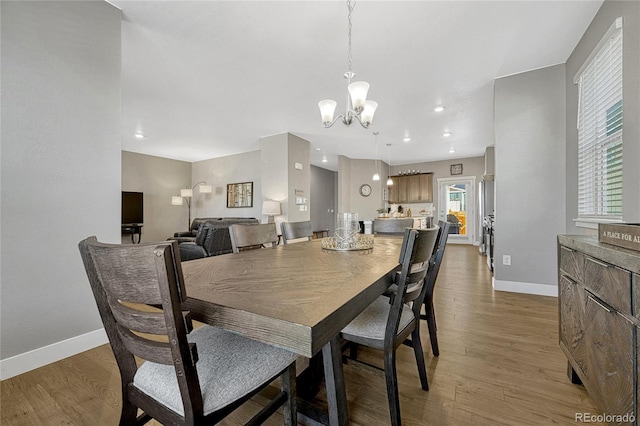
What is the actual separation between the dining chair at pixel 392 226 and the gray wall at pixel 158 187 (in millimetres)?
6304

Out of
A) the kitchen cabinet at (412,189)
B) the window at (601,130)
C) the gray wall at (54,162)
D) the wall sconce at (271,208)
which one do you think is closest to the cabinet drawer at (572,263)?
the window at (601,130)

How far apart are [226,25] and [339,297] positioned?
2.54 metres

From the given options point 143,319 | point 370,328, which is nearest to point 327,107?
point 370,328

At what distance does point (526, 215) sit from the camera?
3014 millimetres

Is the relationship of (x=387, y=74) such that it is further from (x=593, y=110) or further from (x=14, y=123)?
(x=14, y=123)

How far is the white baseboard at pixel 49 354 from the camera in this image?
1500 mm

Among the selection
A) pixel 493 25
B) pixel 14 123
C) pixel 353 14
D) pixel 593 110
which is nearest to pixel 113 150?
pixel 14 123

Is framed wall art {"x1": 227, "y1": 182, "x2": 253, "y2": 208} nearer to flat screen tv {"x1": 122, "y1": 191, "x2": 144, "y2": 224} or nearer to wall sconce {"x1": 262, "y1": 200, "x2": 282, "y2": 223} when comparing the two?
wall sconce {"x1": 262, "y1": 200, "x2": 282, "y2": 223}

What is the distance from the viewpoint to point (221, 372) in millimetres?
772

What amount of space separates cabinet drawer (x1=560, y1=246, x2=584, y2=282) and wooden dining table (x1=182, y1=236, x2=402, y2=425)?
35.5 inches

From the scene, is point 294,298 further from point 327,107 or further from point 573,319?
point 327,107

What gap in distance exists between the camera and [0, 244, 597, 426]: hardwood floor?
121cm

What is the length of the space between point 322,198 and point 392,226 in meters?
6.93

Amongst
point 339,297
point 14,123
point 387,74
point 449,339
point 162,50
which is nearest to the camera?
point 339,297
